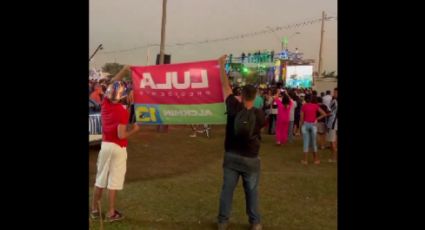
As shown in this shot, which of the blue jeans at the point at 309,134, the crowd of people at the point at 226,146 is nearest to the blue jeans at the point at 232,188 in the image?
the crowd of people at the point at 226,146

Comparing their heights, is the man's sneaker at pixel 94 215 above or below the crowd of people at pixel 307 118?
below

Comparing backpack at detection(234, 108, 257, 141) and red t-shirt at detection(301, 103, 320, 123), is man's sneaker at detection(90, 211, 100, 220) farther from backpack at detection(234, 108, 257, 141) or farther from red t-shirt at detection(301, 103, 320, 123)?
red t-shirt at detection(301, 103, 320, 123)

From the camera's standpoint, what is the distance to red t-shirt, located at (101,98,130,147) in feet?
17.6

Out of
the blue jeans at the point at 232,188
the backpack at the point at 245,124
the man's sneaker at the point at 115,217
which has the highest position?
the backpack at the point at 245,124

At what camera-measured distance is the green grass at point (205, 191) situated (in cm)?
572

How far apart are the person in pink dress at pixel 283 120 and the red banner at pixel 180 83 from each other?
8.85 m

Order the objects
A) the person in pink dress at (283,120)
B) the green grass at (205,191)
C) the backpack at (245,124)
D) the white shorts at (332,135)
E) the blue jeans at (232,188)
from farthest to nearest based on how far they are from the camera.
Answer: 1. the person in pink dress at (283,120)
2. the white shorts at (332,135)
3. the green grass at (205,191)
4. the blue jeans at (232,188)
5. the backpack at (245,124)

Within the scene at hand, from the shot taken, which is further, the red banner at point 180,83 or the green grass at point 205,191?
the green grass at point 205,191

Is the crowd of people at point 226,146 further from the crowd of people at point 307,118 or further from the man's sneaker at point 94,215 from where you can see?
the crowd of people at point 307,118
